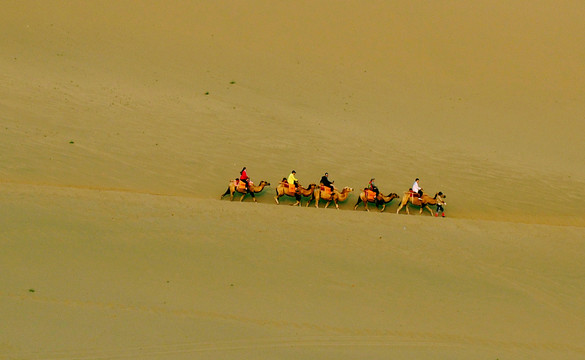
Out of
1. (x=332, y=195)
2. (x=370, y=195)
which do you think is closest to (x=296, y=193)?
(x=332, y=195)

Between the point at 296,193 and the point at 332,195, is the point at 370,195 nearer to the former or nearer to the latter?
the point at 332,195

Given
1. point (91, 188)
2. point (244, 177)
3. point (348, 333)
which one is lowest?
point (348, 333)

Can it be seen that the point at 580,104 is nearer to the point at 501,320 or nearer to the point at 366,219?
the point at 366,219

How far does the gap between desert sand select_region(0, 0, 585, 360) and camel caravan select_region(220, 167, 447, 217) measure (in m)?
0.46

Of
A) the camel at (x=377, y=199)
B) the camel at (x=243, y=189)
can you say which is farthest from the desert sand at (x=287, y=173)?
the camel at (x=377, y=199)

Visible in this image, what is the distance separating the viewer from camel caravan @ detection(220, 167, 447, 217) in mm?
18516

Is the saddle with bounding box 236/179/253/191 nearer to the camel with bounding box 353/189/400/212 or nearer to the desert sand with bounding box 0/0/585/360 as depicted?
the desert sand with bounding box 0/0/585/360

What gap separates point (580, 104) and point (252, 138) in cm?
971

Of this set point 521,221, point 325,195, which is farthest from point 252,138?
point 521,221

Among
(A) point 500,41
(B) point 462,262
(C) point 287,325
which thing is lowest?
(C) point 287,325

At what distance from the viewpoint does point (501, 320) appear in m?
14.1

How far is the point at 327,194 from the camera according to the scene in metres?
18.5

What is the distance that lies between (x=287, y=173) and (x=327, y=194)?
1832mm

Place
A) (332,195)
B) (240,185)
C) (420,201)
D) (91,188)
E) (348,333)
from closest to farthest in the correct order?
(348,333) → (91,188) → (240,185) → (332,195) → (420,201)
